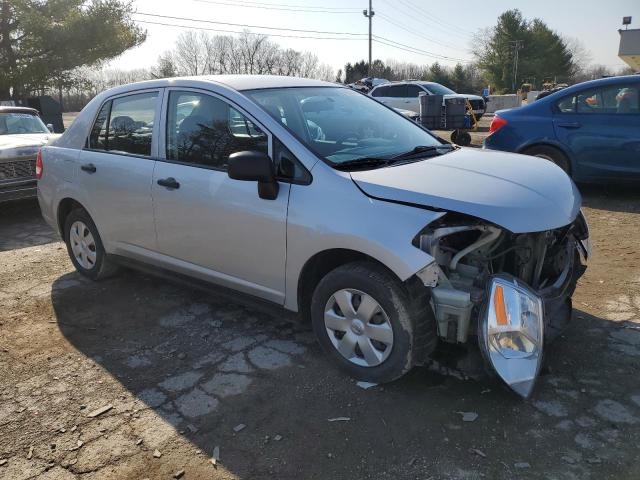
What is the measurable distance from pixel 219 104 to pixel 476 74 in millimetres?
74813

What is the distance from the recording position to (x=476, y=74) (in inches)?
2825

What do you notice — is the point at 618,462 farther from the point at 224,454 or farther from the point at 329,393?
the point at 224,454

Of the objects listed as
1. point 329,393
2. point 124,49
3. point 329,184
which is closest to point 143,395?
point 329,393

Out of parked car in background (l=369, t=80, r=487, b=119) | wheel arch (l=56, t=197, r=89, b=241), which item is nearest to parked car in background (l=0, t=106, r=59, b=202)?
wheel arch (l=56, t=197, r=89, b=241)

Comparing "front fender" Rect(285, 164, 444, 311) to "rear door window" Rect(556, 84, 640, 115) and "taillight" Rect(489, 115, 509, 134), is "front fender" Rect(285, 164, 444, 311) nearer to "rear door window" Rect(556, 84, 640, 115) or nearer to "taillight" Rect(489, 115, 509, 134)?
"taillight" Rect(489, 115, 509, 134)

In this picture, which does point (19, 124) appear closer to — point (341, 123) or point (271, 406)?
point (341, 123)

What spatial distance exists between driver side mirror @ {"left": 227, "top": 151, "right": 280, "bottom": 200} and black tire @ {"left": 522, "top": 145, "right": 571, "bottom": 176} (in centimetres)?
533

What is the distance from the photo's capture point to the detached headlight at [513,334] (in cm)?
262

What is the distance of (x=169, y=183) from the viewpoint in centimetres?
379

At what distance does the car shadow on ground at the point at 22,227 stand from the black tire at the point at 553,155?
655 cm

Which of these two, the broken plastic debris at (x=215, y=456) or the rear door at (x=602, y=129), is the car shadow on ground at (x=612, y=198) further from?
the broken plastic debris at (x=215, y=456)

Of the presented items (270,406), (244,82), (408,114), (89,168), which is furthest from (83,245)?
(408,114)

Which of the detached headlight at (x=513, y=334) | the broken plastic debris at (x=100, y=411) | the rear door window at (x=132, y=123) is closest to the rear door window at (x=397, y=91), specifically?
the rear door window at (x=132, y=123)

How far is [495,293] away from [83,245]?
12.6ft
